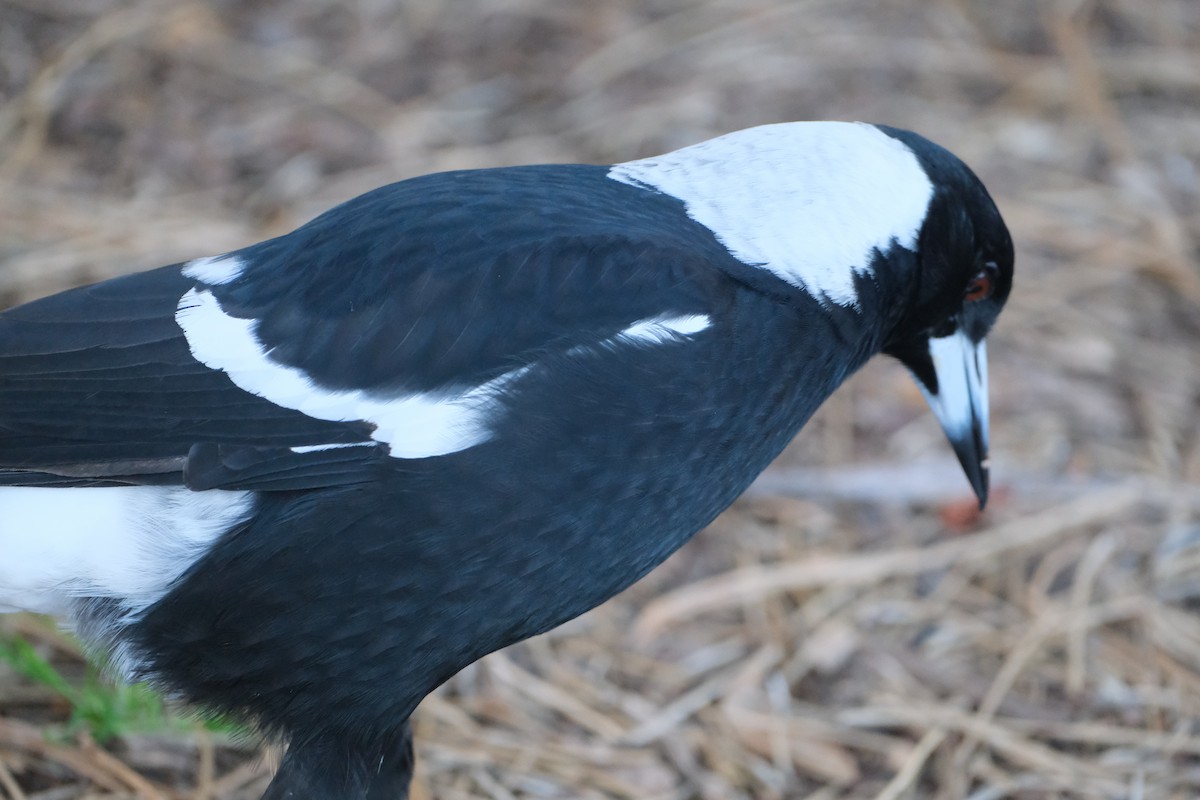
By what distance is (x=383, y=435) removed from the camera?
1.35 meters

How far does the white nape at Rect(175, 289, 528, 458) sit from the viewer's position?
52.6 inches

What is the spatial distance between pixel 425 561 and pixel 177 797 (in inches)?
25.5

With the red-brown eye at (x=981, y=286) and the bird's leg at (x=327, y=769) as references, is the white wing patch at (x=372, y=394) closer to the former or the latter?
the bird's leg at (x=327, y=769)

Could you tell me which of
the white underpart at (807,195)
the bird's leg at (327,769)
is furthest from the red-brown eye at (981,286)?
the bird's leg at (327,769)

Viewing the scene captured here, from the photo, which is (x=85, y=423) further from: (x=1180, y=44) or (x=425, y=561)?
(x=1180, y=44)

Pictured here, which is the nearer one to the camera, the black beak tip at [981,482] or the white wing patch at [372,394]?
the white wing patch at [372,394]

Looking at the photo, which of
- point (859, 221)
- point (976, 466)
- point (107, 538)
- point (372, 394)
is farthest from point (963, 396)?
point (107, 538)

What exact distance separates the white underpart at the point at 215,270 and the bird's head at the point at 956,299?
844 millimetres

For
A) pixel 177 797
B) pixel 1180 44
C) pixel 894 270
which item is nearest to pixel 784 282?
pixel 894 270

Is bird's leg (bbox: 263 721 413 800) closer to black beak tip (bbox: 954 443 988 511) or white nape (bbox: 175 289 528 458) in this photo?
white nape (bbox: 175 289 528 458)

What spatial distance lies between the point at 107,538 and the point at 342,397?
302 mm

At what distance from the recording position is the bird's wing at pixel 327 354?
1364 mm

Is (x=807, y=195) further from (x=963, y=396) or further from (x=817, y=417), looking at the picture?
(x=817, y=417)

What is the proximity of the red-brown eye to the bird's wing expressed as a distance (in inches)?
19.0
